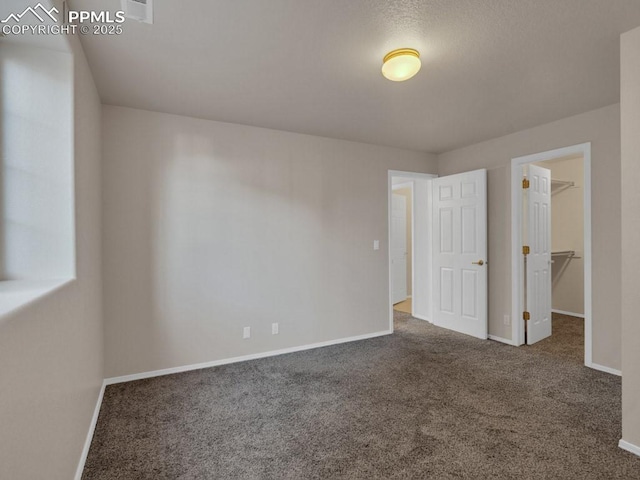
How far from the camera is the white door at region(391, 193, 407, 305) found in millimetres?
6352

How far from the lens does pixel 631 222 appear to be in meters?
2.00

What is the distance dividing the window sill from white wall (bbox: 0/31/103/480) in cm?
3

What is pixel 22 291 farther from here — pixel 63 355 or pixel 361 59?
pixel 361 59

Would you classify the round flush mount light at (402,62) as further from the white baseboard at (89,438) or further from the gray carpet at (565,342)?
the gray carpet at (565,342)

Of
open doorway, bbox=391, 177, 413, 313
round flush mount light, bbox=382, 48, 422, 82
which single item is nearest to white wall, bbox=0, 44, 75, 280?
round flush mount light, bbox=382, 48, 422, 82

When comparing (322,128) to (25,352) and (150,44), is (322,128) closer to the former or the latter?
(150,44)

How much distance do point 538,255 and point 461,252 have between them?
87cm

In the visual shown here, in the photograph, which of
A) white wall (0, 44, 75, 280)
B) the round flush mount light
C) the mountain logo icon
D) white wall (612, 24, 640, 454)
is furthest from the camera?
the round flush mount light

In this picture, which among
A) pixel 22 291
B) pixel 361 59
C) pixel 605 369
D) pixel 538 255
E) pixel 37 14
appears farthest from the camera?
pixel 538 255

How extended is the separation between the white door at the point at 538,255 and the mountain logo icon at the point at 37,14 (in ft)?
14.4

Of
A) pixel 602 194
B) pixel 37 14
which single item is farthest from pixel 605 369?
pixel 37 14

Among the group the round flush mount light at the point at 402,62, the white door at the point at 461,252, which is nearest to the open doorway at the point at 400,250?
the white door at the point at 461,252

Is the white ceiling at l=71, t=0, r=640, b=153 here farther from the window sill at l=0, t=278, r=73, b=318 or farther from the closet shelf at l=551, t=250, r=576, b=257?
the closet shelf at l=551, t=250, r=576, b=257

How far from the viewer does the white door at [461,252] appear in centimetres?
419
